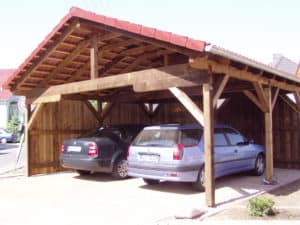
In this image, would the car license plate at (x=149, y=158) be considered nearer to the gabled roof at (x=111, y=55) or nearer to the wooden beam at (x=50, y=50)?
the gabled roof at (x=111, y=55)

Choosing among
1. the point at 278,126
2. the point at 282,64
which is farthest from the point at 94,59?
the point at 282,64

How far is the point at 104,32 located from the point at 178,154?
11.3ft

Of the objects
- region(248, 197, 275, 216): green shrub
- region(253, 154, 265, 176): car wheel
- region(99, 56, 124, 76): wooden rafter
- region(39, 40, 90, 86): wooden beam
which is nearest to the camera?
region(248, 197, 275, 216): green shrub

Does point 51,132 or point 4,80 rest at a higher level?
point 4,80

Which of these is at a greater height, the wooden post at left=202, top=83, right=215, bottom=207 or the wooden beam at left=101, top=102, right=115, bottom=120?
the wooden beam at left=101, top=102, right=115, bottom=120

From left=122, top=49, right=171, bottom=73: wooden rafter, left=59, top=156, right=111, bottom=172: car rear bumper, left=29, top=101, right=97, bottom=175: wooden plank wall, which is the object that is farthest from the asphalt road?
left=122, top=49, right=171, bottom=73: wooden rafter

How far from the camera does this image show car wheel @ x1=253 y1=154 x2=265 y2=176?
34.1 feet

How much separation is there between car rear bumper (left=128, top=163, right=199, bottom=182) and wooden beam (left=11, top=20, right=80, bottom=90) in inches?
148

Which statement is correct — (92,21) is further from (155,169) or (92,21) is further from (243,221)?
(243,221)

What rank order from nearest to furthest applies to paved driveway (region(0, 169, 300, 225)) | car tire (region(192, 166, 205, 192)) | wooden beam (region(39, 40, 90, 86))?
1. paved driveway (region(0, 169, 300, 225))
2. car tire (region(192, 166, 205, 192))
3. wooden beam (region(39, 40, 90, 86))

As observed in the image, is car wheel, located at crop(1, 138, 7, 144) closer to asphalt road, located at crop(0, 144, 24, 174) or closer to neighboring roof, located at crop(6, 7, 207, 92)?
asphalt road, located at crop(0, 144, 24, 174)

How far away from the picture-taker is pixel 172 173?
25.6ft

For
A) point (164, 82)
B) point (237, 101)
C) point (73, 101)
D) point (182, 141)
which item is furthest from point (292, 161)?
point (73, 101)

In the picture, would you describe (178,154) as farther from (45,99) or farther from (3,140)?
(3,140)
